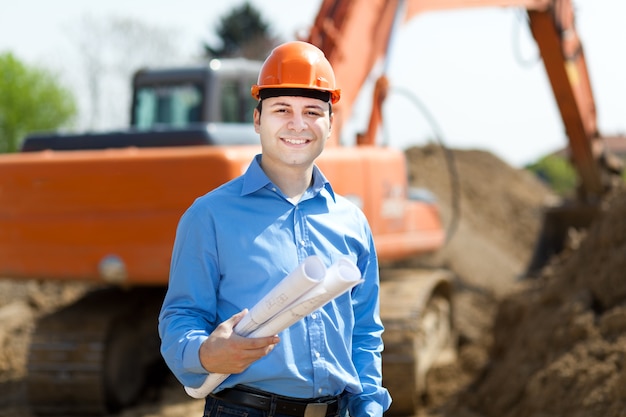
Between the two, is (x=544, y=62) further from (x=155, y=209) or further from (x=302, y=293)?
(x=302, y=293)

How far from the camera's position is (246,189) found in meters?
2.41

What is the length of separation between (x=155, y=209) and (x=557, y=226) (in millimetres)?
6702

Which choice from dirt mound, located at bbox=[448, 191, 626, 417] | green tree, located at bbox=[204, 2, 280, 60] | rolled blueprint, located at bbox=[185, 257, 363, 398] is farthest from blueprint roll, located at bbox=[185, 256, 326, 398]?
green tree, located at bbox=[204, 2, 280, 60]

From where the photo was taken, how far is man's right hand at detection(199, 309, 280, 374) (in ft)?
6.86

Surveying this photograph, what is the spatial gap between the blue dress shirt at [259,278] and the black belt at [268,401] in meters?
0.02

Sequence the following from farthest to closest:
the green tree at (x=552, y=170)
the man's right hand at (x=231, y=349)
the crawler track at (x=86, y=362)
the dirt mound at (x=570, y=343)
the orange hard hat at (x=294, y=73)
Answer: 1. the green tree at (x=552, y=170)
2. the crawler track at (x=86, y=362)
3. the dirt mound at (x=570, y=343)
4. the orange hard hat at (x=294, y=73)
5. the man's right hand at (x=231, y=349)

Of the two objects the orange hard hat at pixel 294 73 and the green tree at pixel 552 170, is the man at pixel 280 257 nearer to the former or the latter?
the orange hard hat at pixel 294 73

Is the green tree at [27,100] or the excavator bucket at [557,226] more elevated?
the green tree at [27,100]

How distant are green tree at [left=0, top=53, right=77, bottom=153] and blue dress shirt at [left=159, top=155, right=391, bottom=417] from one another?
30397 millimetres

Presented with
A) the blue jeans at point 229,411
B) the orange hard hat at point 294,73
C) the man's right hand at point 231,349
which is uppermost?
the orange hard hat at point 294,73

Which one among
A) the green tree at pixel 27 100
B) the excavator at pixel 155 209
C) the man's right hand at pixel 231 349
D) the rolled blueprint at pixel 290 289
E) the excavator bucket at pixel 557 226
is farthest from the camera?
the green tree at pixel 27 100

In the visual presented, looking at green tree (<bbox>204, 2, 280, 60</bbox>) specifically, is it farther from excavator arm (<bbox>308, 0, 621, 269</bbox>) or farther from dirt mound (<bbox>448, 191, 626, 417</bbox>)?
dirt mound (<bbox>448, 191, 626, 417</bbox>)

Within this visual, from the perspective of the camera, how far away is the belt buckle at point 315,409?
2.41 metres

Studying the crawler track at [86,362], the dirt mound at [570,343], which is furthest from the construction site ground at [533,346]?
the crawler track at [86,362]
